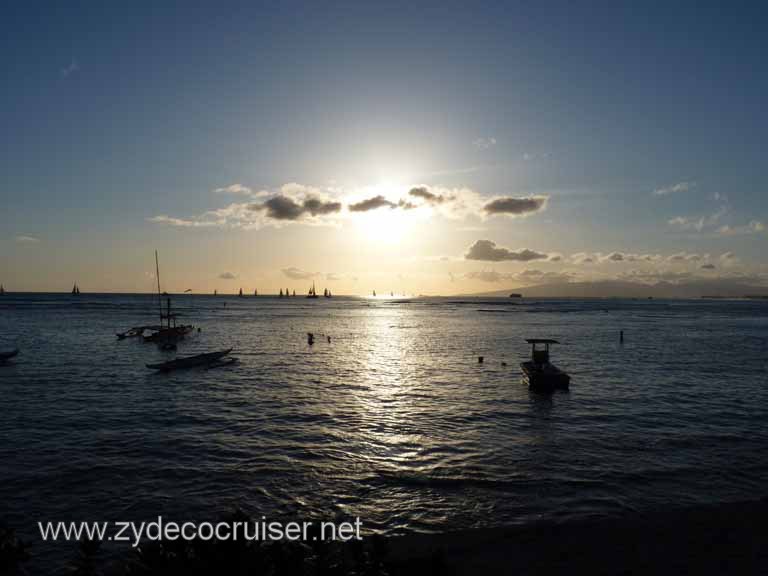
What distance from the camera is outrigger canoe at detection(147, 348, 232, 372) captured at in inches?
1730

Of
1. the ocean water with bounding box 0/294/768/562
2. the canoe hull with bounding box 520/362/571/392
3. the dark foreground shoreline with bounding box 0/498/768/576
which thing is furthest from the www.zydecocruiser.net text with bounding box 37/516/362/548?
the canoe hull with bounding box 520/362/571/392

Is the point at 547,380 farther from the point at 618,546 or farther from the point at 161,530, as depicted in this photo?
the point at 161,530

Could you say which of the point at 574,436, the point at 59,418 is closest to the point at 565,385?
the point at 574,436

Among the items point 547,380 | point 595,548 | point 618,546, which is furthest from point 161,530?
point 547,380

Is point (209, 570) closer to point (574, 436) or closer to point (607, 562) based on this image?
point (607, 562)

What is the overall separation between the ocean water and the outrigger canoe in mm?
1372

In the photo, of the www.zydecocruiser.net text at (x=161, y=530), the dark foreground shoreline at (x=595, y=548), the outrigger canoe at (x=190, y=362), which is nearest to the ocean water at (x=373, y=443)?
the www.zydecocruiser.net text at (x=161, y=530)

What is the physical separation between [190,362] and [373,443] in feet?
101

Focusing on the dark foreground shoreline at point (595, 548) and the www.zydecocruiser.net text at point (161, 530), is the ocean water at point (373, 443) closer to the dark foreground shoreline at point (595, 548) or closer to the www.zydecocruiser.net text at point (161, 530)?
the www.zydecocruiser.net text at point (161, 530)

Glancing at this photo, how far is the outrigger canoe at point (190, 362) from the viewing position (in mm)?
43938

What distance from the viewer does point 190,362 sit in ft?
153

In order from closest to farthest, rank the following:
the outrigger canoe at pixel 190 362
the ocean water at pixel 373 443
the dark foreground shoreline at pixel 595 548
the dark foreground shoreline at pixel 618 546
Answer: the dark foreground shoreline at pixel 595 548 → the dark foreground shoreline at pixel 618 546 → the ocean water at pixel 373 443 → the outrigger canoe at pixel 190 362

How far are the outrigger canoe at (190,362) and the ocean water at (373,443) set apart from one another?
54.0 inches

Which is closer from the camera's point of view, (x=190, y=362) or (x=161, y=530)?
(x=161, y=530)
